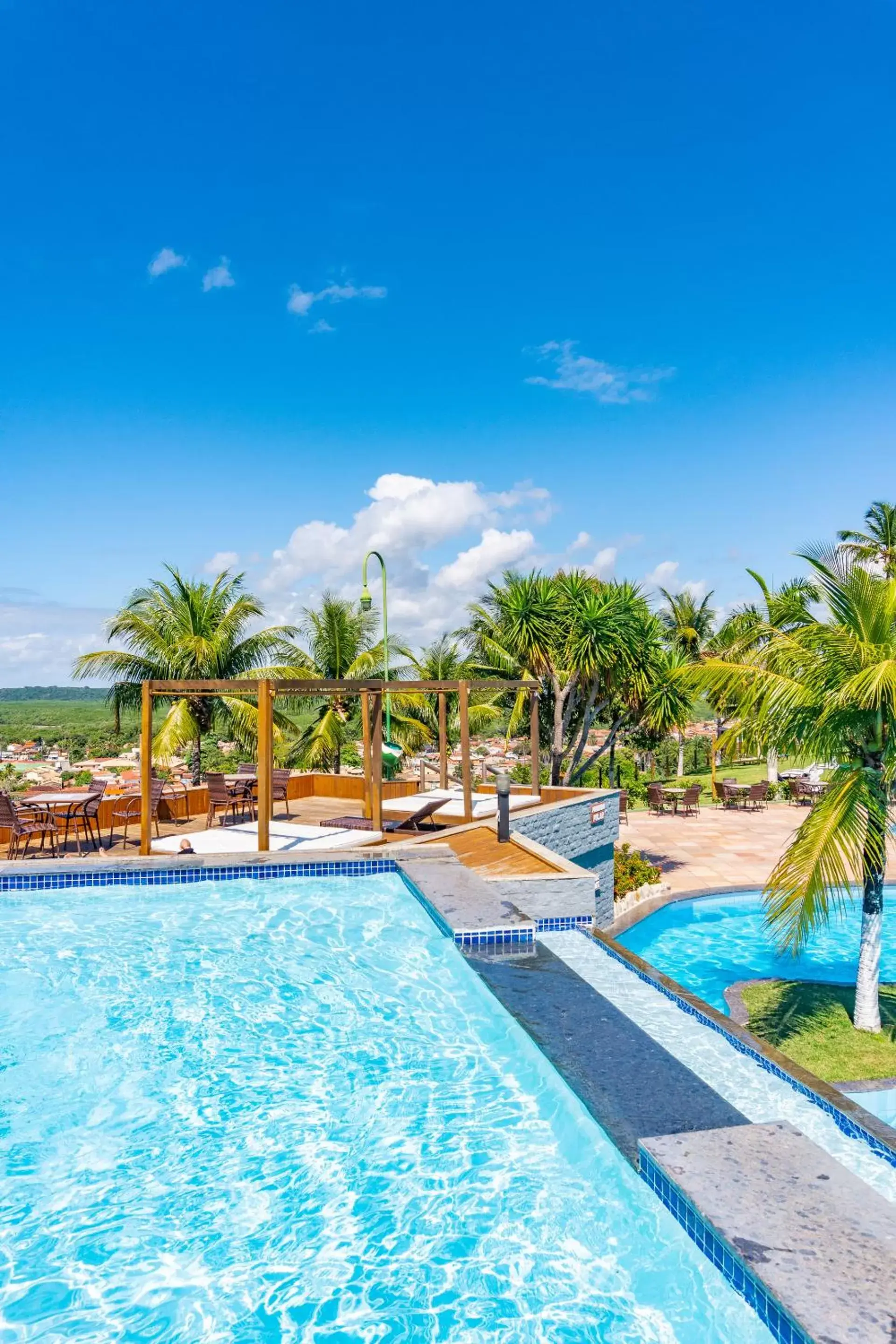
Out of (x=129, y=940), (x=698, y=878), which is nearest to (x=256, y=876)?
(x=129, y=940)

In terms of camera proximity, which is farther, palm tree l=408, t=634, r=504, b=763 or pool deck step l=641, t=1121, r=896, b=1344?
palm tree l=408, t=634, r=504, b=763

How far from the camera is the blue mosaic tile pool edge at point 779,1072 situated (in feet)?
12.2

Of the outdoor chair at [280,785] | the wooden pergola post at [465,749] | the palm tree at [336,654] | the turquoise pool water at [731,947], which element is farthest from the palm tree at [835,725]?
the palm tree at [336,654]

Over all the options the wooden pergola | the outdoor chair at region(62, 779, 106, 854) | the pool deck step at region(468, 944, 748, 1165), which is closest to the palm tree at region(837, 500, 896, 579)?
the wooden pergola

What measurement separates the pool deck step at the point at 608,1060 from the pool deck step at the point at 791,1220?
247mm

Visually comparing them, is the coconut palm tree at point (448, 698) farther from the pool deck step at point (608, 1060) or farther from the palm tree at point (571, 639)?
the pool deck step at point (608, 1060)

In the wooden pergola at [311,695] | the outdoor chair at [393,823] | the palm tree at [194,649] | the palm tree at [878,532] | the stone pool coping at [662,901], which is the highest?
the palm tree at [878,532]

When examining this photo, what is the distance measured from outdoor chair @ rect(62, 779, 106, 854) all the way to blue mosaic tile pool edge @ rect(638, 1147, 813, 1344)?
9.48m

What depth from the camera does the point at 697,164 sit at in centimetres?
1792

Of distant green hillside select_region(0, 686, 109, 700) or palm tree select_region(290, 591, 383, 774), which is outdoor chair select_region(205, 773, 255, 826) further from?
distant green hillside select_region(0, 686, 109, 700)

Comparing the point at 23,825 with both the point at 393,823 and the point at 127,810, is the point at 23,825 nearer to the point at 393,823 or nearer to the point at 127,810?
the point at 127,810

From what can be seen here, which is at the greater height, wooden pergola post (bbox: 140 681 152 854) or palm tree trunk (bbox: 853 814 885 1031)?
wooden pergola post (bbox: 140 681 152 854)

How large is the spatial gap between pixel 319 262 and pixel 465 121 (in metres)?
4.83

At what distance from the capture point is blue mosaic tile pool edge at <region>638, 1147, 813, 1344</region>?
249 centimetres
